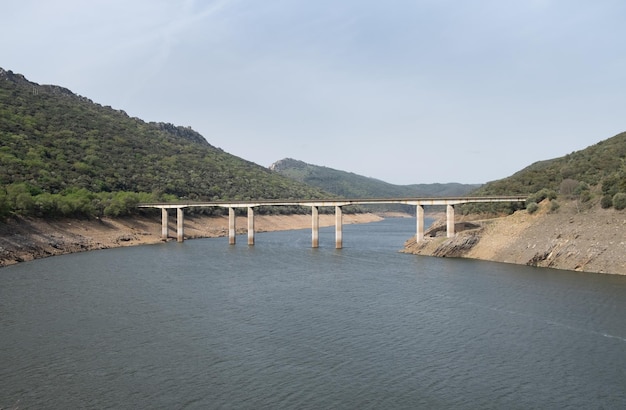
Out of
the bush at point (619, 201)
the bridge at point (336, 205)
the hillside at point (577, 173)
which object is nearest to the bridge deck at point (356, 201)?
the bridge at point (336, 205)

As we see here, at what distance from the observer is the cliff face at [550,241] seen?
56.2 m

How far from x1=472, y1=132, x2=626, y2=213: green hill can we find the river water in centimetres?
1616

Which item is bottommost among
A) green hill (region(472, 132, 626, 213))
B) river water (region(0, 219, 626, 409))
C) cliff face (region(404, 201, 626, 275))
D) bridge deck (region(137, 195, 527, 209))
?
river water (region(0, 219, 626, 409))

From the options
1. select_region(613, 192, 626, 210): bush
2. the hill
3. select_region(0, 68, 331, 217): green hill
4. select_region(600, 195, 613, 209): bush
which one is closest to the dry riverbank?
select_region(0, 68, 331, 217): green hill

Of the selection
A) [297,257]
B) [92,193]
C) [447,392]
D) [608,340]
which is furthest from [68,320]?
[92,193]

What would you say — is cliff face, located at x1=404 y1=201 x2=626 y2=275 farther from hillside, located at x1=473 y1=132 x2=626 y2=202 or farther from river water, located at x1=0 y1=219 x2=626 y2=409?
hillside, located at x1=473 y1=132 x2=626 y2=202

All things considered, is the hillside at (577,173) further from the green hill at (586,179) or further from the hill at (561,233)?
the hill at (561,233)

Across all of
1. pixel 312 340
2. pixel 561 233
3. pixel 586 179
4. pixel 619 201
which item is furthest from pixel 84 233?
pixel 586 179

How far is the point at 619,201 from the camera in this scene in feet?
197

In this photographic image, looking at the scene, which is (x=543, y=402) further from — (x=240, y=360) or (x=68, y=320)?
(x=68, y=320)

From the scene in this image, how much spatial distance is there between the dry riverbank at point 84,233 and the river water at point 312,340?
15267mm

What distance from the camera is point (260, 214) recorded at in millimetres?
146250

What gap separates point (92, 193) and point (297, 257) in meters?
53.5

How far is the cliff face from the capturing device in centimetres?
5616
